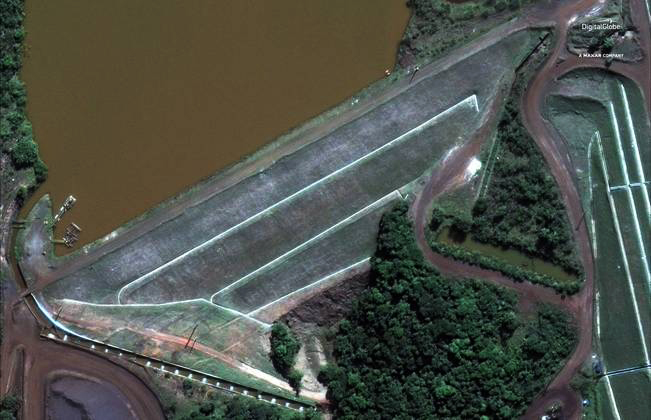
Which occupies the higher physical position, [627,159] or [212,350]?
[627,159]

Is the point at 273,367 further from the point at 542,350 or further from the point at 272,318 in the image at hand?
the point at 542,350

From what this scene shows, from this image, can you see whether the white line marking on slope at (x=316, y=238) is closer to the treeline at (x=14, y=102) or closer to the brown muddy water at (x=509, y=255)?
the brown muddy water at (x=509, y=255)

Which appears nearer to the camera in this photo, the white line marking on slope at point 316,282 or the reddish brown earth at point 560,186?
the reddish brown earth at point 560,186

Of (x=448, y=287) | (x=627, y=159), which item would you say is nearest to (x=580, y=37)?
(x=627, y=159)

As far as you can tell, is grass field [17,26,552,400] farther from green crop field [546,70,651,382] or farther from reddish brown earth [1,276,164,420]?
green crop field [546,70,651,382]

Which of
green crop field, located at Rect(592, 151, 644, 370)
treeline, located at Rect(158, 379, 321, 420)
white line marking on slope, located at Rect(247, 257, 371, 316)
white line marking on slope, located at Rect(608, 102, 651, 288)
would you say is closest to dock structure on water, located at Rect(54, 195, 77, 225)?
treeline, located at Rect(158, 379, 321, 420)

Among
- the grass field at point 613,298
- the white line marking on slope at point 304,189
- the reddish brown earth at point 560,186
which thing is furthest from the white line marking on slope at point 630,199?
the white line marking on slope at point 304,189
